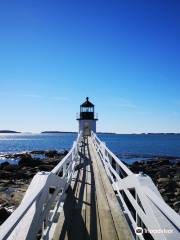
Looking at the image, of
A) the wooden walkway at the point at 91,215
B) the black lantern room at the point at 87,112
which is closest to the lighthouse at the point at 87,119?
the black lantern room at the point at 87,112

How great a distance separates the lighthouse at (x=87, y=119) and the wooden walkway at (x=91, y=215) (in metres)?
23.2

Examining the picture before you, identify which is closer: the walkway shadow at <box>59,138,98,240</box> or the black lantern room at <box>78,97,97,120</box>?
the walkway shadow at <box>59,138,98,240</box>

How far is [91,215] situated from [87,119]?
2619cm

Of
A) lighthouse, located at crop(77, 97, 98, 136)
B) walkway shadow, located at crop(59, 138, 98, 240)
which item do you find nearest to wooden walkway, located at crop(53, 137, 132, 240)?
walkway shadow, located at crop(59, 138, 98, 240)

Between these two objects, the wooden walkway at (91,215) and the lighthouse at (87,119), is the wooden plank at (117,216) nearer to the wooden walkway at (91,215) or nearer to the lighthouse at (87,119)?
the wooden walkway at (91,215)

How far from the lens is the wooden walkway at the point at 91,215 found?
424 cm

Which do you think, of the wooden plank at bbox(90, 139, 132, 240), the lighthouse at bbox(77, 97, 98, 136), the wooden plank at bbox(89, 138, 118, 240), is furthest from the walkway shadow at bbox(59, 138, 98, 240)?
the lighthouse at bbox(77, 97, 98, 136)

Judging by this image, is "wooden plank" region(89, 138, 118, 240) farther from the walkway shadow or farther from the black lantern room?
the black lantern room

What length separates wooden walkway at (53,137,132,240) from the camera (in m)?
4.24

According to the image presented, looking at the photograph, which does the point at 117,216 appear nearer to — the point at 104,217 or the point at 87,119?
the point at 104,217

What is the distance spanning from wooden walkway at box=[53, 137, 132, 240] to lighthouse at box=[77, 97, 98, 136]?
23158 mm

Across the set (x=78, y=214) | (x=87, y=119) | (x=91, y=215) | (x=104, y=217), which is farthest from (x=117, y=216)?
(x=87, y=119)

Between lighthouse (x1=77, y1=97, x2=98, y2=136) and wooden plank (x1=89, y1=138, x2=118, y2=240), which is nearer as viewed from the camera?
wooden plank (x1=89, y1=138, x2=118, y2=240)

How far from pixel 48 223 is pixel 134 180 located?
1.61 metres
